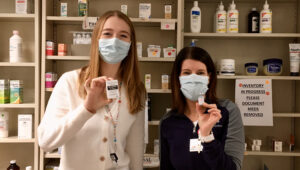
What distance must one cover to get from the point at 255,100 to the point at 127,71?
5.34ft

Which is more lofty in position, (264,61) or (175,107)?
(264,61)

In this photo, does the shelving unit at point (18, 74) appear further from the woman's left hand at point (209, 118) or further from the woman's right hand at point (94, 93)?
the woman's left hand at point (209, 118)

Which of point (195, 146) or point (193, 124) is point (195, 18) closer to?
point (193, 124)

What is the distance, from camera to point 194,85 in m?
1.44

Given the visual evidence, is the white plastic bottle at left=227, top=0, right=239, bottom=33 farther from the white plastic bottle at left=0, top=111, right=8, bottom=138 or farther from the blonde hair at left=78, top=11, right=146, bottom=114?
the white plastic bottle at left=0, top=111, right=8, bottom=138

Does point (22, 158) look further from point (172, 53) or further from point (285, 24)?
point (285, 24)

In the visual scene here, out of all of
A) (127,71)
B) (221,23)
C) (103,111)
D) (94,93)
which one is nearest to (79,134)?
(103,111)

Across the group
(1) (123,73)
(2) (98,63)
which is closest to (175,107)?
(1) (123,73)

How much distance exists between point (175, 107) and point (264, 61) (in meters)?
1.45

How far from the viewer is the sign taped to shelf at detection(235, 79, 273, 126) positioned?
2.50 meters

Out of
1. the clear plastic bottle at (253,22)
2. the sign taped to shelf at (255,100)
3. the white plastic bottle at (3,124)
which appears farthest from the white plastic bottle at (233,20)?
the white plastic bottle at (3,124)

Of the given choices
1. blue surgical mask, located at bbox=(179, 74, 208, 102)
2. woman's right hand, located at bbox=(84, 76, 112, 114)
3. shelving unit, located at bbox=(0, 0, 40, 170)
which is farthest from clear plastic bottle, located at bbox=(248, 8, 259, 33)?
shelving unit, located at bbox=(0, 0, 40, 170)

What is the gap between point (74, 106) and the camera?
1.29 m

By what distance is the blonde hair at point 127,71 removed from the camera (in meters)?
1.34
